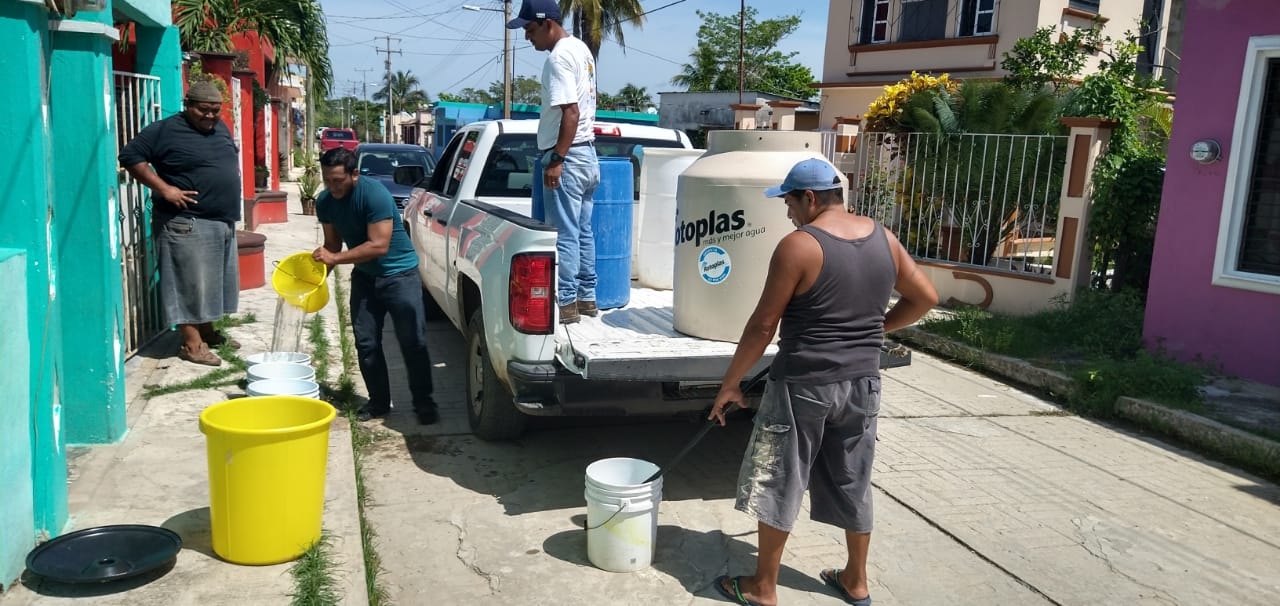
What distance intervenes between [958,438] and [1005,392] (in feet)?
5.19

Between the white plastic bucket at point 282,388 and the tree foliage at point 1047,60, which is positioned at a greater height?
the tree foliage at point 1047,60

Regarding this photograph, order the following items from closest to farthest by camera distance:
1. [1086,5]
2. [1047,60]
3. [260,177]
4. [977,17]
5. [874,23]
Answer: [1047,60] < [260,177] < [1086,5] < [977,17] < [874,23]

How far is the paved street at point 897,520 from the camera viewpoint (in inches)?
155

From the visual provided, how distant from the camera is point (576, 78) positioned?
201 inches

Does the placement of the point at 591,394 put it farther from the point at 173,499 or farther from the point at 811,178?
the point at 173,499

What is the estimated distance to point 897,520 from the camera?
15.3ft

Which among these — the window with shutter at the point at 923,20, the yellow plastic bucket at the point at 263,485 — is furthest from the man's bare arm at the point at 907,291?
the window with shutter at the point at 923,20


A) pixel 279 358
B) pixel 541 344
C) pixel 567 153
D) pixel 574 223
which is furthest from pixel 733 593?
pixel 279 358

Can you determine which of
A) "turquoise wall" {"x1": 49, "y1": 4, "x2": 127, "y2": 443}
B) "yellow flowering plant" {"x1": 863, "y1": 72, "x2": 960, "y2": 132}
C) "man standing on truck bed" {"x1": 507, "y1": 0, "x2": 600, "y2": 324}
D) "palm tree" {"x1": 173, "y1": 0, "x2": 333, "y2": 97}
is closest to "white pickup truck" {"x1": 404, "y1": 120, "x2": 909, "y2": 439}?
"man standing on truck bed" {"x1": 507, "y1": 0, "x2": 600, "y2": 324}

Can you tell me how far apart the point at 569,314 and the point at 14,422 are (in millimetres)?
2523

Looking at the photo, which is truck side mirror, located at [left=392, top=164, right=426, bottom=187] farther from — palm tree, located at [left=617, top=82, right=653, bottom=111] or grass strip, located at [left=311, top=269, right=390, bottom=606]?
palm tree, located at [left=617, top=82, right=653, bottom=111]

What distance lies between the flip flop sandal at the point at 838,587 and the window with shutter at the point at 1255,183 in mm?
5053

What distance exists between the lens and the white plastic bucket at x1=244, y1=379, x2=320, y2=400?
4695 millimetres

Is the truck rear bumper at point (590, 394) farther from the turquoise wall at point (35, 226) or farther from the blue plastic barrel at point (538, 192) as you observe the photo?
the turquoise wall at point (35, 226)
